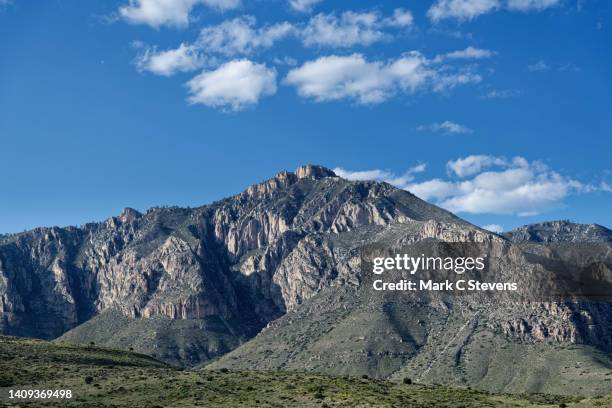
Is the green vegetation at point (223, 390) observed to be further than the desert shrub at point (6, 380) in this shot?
No

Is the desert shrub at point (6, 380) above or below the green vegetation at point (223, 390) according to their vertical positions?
above

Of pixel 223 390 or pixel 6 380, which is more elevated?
pixel 6 380

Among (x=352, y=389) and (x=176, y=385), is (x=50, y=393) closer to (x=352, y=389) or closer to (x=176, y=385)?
(x=176, y=385)

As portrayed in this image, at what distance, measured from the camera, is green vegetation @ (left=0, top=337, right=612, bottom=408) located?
11181 centimetres

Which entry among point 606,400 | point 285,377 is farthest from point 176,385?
point 606,400

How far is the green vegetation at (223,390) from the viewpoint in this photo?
112 metres

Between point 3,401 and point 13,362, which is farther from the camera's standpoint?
point 13,362

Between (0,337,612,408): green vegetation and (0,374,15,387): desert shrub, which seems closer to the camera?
(0,337,612,408): green vegetation

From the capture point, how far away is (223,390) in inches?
4786

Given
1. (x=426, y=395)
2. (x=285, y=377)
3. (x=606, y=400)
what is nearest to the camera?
(x=606, y=400)

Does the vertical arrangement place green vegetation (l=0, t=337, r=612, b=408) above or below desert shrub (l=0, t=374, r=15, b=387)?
below

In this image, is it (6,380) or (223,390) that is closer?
(223,390)

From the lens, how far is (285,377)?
139250 mm

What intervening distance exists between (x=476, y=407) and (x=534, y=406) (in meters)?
9.12
